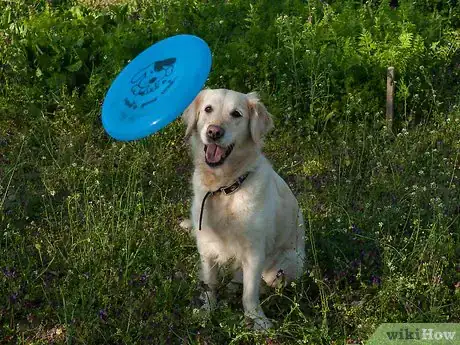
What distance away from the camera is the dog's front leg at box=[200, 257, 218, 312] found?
3.91 metres

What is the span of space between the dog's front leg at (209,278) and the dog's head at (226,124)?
0.59 meters

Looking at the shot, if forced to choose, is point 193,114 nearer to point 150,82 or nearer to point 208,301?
point 150,82

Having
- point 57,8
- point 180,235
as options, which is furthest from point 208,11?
point 180,235

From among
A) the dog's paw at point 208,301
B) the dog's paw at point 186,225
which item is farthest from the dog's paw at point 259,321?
the dog's paw at point 186,225

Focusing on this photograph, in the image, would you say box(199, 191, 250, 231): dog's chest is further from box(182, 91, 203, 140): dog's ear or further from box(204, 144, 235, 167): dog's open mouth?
box(182, 91, 203, 140): dog's ear

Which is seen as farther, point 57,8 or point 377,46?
point 57,8

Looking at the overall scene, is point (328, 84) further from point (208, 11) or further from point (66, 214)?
point (66, 214)

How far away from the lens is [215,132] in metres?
3.65

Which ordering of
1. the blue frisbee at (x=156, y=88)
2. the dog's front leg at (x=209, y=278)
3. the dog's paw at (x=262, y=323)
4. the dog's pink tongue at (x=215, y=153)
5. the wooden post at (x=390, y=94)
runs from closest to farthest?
the blue frisbee at (x=156, y=88)
the dog's paw at (x=262, y=323)
the dog's pink tongue at (x=215, y=153)
the dog's front leg at (x=209, y=278)
the wooden post at (x=390, y=94)

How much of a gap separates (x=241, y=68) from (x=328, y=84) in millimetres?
781

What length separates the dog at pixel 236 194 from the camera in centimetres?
375

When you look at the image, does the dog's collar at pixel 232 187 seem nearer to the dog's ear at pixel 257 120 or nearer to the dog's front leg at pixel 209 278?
the dog's ear at pixel 257 120

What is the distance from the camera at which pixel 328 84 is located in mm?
5723

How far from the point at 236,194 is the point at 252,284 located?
1.64 ft
